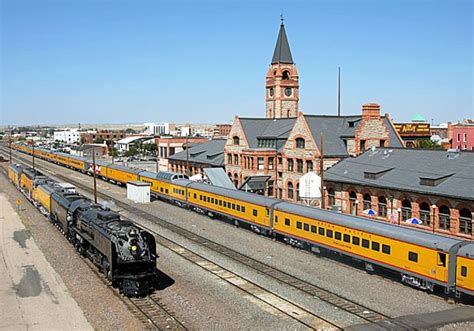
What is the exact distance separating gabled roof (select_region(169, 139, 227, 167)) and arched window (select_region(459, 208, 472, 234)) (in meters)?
38.7

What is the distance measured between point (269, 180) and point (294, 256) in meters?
28.1

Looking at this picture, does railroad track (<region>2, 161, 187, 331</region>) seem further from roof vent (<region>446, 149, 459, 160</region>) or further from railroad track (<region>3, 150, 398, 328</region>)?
roof vent (<region>446, 149, 459, 160</region>)

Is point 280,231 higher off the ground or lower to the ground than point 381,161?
lower

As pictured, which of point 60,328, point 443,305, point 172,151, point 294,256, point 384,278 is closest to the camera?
point 60,328

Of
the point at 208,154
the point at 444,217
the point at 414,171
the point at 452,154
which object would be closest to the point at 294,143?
the point at 414,171

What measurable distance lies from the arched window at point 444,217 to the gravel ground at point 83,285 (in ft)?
77.5

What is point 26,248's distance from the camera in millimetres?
35906

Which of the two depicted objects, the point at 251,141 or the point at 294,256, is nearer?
the point at 294,256

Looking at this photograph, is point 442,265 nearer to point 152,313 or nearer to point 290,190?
point 152,313

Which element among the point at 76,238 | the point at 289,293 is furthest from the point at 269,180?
the point at 289,293

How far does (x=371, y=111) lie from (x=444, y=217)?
20251 millimetres

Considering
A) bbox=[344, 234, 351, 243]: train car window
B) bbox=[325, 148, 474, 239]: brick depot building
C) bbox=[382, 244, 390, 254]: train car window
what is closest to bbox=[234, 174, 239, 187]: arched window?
bbox=[325, 148, 474, 239]: brick depot building

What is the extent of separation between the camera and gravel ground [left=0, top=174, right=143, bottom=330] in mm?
21500

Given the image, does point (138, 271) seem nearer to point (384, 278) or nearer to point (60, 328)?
point (60, 328)
